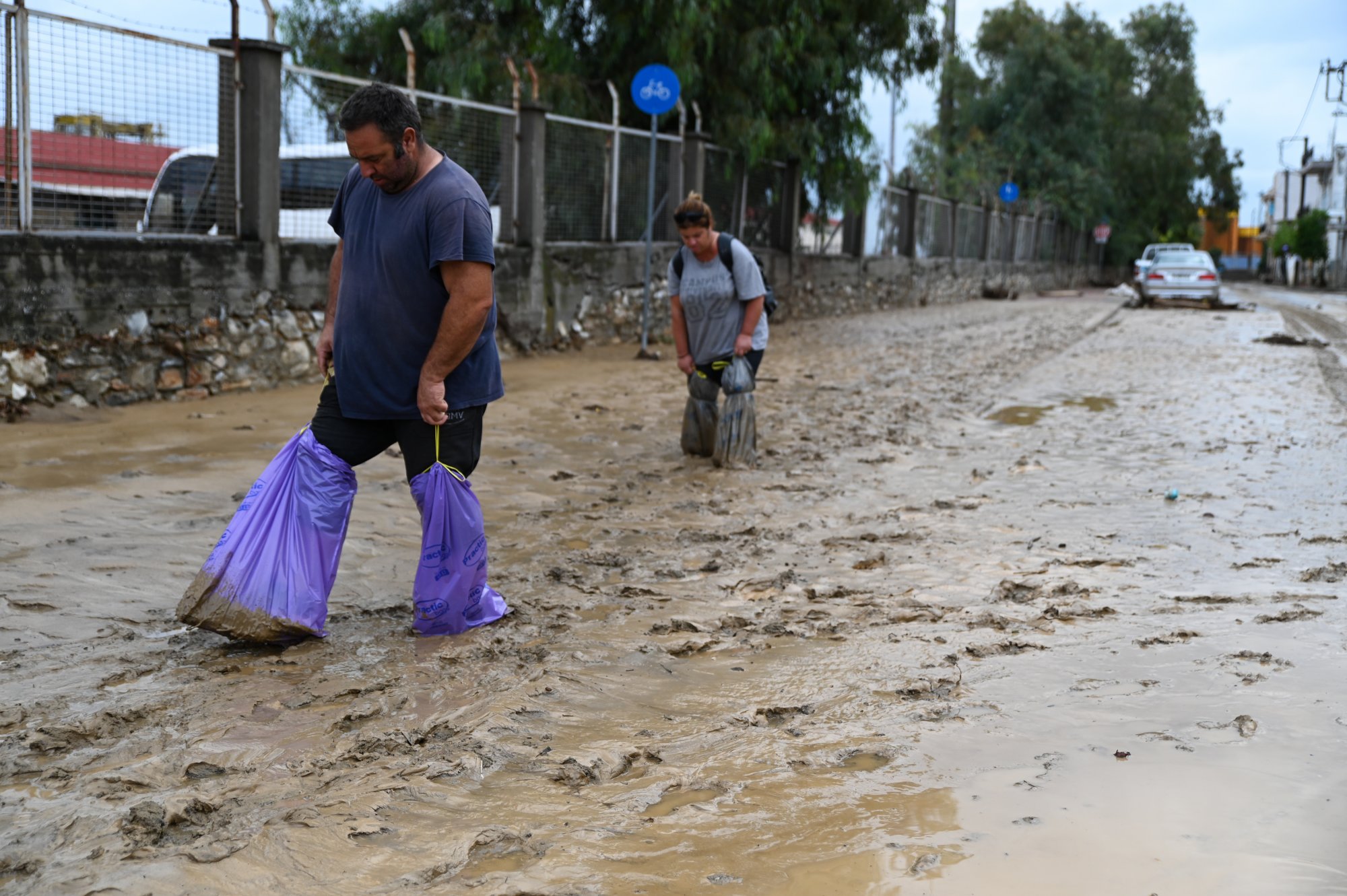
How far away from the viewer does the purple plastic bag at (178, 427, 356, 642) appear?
12.0ft

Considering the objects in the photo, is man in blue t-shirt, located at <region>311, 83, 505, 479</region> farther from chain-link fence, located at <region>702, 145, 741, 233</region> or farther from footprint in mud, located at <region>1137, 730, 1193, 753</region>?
chain-link fence, located at <region>702, 145, 741, 233</region>

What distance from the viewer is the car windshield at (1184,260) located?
26.8m

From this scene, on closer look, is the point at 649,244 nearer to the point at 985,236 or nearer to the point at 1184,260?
the point at 1184,260

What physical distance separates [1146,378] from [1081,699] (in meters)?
9.45

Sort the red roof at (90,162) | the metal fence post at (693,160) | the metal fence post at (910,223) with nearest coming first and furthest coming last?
the red roof at (90,162) → the metal fence post at (693,160) → the metal fence post at (910,223)

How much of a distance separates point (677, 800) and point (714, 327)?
15.0 ft

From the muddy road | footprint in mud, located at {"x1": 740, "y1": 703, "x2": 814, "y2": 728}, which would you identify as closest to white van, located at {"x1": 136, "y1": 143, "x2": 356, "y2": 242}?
the muddy road

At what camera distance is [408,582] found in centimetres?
468

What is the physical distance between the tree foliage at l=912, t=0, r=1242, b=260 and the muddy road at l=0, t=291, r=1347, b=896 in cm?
2808

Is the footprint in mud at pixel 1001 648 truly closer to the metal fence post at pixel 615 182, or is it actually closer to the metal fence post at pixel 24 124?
the metal fence post at pixel 24 124

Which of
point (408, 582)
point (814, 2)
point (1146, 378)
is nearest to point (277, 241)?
point (408, 582)

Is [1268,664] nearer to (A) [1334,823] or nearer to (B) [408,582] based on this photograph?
(A) [1334,823]

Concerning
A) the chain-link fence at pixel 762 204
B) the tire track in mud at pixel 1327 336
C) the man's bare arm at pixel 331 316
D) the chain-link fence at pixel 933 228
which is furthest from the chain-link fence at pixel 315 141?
the chain-link fence at pixel 933 228

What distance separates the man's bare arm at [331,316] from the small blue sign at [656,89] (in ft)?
28.9
